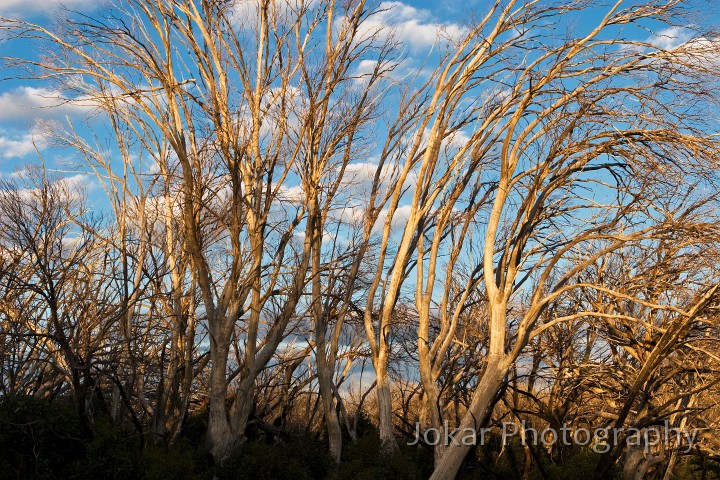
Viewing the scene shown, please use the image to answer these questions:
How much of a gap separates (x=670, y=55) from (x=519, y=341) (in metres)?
5.33

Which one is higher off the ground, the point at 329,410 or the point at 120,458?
the point at 329,410

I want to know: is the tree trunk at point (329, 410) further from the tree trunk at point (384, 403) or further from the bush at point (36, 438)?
the bush at point (36, 438)

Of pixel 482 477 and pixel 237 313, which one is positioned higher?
pixel 237 313

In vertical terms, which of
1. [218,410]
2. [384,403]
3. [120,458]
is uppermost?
[384,403]

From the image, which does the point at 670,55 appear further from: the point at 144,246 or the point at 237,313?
the point at 144,246

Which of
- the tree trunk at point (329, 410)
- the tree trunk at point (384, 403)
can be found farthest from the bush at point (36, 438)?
the tree trunk at point (384, 403)

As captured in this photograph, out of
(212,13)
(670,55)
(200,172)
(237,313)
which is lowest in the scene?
(237,313)

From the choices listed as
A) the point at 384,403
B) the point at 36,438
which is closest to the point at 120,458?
the point at 36,438

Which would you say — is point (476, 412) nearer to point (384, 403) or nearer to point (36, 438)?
point (384, 403)

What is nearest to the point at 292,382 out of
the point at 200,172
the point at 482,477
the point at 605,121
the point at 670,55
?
the point at 482,477

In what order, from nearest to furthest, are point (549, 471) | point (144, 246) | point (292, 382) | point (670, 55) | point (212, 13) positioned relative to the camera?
point (670, 55) < point (212, 13) < point (144, 246) < point (549, 471) < point (292, 382)

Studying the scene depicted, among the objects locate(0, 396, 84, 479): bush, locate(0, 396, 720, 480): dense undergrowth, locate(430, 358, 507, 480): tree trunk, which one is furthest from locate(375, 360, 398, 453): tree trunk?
locate(0, 396, 84, 479): bush

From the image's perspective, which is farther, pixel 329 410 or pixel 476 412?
pixel 329 410

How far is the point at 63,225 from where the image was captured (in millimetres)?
14672
